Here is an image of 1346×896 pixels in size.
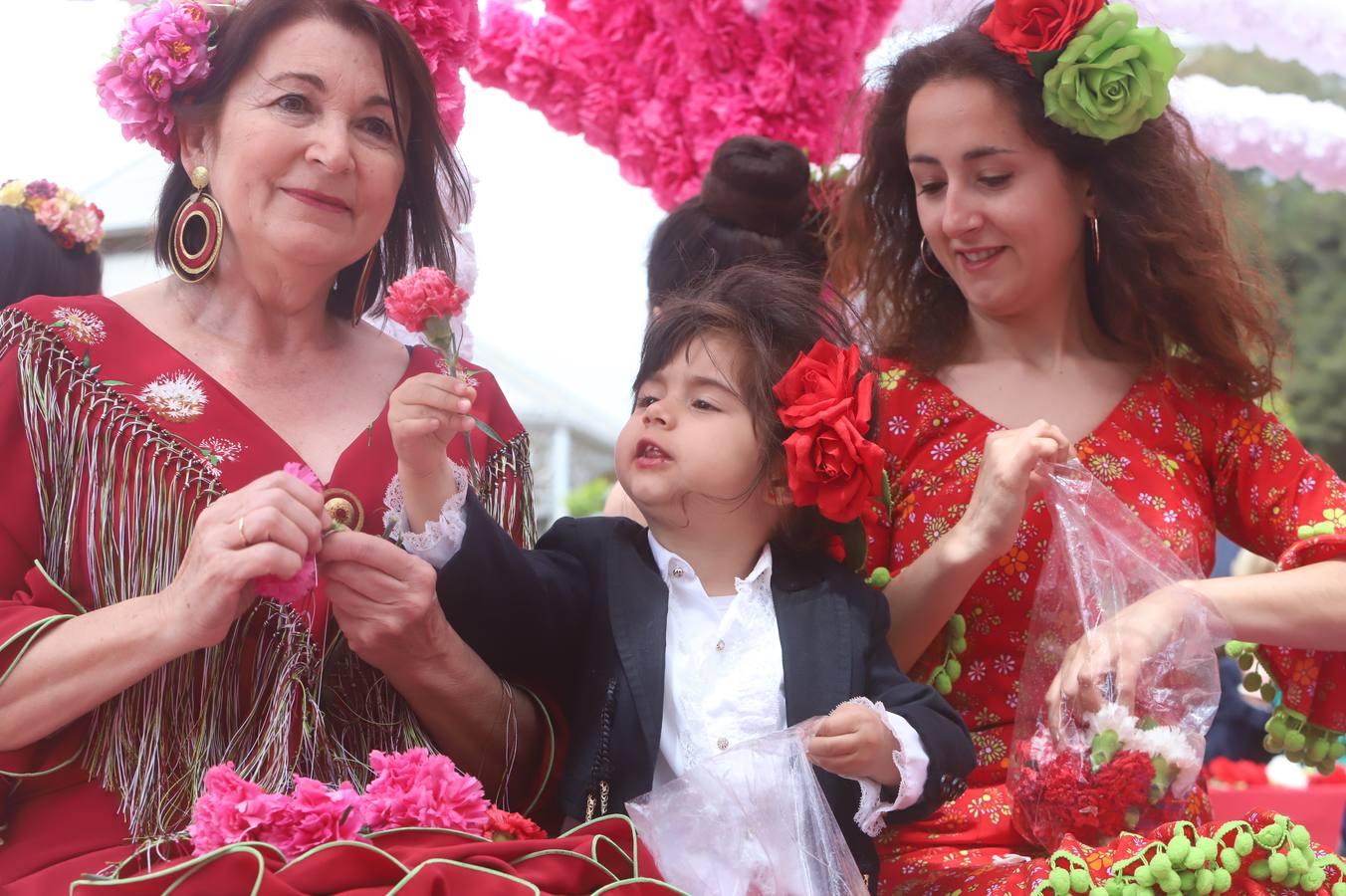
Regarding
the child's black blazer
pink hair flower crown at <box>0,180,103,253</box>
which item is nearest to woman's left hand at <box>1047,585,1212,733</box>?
the child's black blazer

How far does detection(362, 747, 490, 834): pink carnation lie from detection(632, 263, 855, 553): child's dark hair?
2.26 feet

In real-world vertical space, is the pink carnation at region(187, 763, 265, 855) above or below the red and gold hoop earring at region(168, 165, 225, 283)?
below

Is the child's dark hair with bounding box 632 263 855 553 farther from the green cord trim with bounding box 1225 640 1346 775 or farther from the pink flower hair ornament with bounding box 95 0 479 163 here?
the green cord trim with bounding box 1225 640 1346 775

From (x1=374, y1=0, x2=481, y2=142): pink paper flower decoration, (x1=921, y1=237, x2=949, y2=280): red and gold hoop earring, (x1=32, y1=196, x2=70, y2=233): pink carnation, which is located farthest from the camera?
(x1=32, y1=196, x2=70, y2=233): pink carnation

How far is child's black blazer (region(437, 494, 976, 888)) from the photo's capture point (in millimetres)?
2160

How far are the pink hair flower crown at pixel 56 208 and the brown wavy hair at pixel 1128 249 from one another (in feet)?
5.48

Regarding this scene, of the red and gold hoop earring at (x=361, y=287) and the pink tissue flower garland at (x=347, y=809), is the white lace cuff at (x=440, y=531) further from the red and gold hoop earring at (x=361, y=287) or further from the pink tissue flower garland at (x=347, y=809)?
the red and gold hoop earring at (x=361, y=287)

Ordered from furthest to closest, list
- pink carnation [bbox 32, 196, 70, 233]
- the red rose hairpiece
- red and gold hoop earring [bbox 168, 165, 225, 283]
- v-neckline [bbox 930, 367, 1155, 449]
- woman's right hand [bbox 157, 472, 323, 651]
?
pink carnation [bbox 32, 196, 70, 233] → v-neckline [bbox 930, 367, 1155, 449] → red and gold hoop earring [bbox 168, 165, 225, 283] → the red rose hairpiece → woman's right hand [bbox 157, 472, 323, 651]

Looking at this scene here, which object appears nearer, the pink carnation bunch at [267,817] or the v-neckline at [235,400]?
the pink carnation bunch at [267,817]

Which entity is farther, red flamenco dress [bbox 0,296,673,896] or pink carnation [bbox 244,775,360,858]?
red flamenco dress [bbox 0,296,673,896]

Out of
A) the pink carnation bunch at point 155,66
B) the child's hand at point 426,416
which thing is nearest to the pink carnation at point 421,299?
the child's hand at point 426,416

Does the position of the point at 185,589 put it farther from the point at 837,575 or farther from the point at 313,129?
the point at 837,575

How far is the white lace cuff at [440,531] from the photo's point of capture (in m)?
2.12

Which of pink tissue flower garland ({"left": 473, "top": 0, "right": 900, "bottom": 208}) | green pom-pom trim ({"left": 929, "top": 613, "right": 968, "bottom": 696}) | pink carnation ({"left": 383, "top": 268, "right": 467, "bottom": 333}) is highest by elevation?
pink tissue flower garland ({"left": 473, "top": 0, "right": 900, "bottom": 208})
